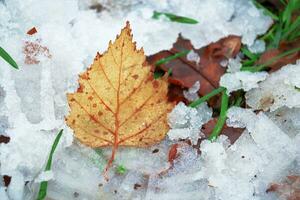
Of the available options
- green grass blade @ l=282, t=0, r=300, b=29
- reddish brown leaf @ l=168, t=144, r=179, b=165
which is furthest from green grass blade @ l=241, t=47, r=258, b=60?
reddish brown leaf @ l=168, t=144, r=179, b=165

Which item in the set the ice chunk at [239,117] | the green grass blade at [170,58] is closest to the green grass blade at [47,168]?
the green grass blade at [170,58]

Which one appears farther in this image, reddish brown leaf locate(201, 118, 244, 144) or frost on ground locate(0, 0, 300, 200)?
reddish brown leaf locate(201, 118, 244, 144)

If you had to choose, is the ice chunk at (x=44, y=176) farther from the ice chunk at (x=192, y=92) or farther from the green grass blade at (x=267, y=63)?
the green grass blade at (x=267, y=63)

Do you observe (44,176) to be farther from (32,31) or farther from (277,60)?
(277,60)

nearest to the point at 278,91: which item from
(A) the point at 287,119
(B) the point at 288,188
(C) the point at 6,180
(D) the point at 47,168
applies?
(A) the point at 287,119

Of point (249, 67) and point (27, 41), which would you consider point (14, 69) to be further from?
point (249, 67)

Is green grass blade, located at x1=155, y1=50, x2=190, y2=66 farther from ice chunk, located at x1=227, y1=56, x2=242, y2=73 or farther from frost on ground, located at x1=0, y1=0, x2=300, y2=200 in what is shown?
ice chunk, located at x1=227, y1=56, x2=242, y2=73
